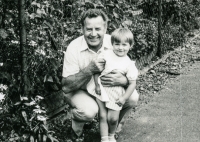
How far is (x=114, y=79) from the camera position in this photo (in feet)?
11.3

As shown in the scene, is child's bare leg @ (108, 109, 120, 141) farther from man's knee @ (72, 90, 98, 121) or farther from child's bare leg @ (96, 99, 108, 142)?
man's knee @ (72, 90, 98, 121)

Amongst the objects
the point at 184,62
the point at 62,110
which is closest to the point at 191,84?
the point at 184,62

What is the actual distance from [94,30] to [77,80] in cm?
55

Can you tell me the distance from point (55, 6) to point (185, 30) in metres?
5.17

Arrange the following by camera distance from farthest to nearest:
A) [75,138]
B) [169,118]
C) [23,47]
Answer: [169,118], [75,138], [23,47]

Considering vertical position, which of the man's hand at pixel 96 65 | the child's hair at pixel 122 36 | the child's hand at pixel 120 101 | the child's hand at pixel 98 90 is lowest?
the child's hand at pixel 120 101

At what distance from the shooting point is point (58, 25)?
4.39 m

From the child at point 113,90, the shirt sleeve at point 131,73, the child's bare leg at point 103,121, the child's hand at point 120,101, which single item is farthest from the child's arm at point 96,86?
the shirt sleeve at point 131,73

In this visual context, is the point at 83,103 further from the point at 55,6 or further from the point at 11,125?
the point at 55,6

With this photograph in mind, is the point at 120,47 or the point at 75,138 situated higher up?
the point at 120,47

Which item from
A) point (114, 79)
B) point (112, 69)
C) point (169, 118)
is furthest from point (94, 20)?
point (169, 118)

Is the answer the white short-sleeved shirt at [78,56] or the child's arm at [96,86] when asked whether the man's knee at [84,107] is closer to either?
the child's arm at [96,86]

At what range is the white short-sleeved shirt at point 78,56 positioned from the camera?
3531 mm

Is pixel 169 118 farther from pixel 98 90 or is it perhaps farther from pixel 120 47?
pixel 120 47
